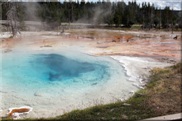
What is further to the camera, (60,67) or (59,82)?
(60,67)

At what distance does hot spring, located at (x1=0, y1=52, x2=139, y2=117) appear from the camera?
5.35m

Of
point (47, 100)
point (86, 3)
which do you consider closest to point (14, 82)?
point (47, 100)

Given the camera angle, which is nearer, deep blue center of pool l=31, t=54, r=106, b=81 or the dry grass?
the dry grass

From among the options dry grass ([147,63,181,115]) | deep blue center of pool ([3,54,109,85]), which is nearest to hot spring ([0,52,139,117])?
deep blue center of pool ([3,54,109,85])

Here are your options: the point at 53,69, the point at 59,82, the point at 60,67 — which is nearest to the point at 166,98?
the point at 59,82

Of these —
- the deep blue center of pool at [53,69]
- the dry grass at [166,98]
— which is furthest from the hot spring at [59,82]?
the dry grass at [166,98]

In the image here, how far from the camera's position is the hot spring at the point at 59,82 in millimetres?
5353

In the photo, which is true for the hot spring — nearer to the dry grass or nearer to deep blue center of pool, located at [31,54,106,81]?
deep blue center of pool, located at [31,54,106,81]

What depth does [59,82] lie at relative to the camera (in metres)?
7.68

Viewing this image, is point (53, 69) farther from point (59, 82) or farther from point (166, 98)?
point (166, 98)

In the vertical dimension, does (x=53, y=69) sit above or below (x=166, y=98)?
below

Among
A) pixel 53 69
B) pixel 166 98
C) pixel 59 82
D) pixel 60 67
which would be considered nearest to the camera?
pixel 166 98

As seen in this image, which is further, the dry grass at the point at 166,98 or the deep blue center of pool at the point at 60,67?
the deep blue center of pool at the point at 60,67

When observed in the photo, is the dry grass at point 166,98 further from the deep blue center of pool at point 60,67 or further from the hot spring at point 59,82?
the deep blue center of pool at point 60,67
